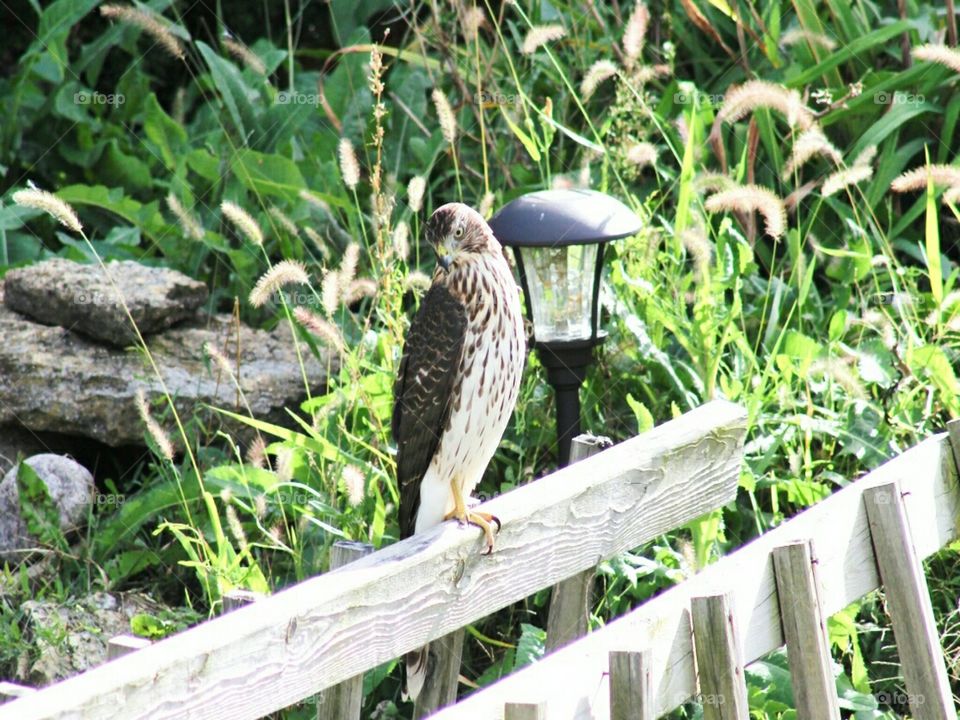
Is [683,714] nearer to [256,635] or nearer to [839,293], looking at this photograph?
[256,635]

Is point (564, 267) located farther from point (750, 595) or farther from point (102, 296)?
point (102, 296)

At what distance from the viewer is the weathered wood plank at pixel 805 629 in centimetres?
248

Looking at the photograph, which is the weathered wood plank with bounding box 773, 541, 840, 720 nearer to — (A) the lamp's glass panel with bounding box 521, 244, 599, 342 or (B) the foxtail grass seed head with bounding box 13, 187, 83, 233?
(A) the lamp's glass panel with bounding box 521, 244, 599, 342

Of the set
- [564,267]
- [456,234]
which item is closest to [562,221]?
[564,267]

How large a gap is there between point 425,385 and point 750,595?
108 centimetres

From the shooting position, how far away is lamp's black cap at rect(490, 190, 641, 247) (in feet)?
Answer: 11.1

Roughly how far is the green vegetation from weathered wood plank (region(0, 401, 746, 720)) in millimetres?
481

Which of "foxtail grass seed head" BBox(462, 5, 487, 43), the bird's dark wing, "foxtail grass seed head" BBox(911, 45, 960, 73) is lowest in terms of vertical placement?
the bird's dark wing

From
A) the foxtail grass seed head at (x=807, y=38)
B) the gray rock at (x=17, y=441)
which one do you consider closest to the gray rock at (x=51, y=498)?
the gray rock at (x=17, y=441)

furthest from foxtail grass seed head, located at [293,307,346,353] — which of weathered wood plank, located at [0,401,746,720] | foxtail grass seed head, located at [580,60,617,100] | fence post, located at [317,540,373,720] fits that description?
foxtail grass seed head, located at [580,60,617,100]

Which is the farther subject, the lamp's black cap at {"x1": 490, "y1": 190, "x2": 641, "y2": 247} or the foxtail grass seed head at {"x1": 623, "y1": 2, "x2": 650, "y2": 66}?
the foxtail grass seed head at {"x1": 623, "y1": 2, "x2": 650, "y2": 66}

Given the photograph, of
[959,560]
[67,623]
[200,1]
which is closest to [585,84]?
[959,560]

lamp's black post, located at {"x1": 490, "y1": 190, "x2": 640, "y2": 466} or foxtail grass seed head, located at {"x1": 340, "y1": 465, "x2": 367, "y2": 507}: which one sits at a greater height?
lamp's black post, located at {"x1": 490, "y1": 190, "x2": 640, "y2": 466}

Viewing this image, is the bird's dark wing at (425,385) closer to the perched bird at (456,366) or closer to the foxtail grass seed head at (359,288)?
the perched bird at (456,366)
